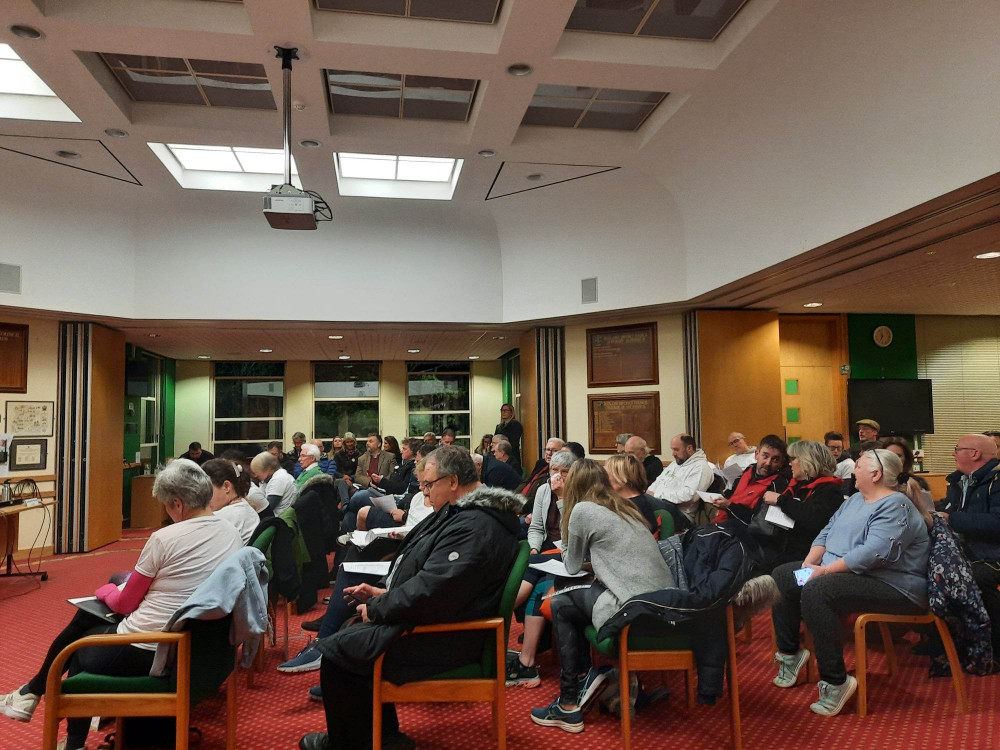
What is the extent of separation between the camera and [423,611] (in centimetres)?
273

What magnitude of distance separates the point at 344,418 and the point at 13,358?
7.00 meters

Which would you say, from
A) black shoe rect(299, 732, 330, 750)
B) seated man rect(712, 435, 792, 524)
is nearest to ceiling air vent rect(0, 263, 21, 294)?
black shoe rect(299, 732, 330, 750)

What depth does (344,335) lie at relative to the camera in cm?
1078

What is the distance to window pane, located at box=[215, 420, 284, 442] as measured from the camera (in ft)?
48.3

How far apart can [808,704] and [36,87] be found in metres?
7.11

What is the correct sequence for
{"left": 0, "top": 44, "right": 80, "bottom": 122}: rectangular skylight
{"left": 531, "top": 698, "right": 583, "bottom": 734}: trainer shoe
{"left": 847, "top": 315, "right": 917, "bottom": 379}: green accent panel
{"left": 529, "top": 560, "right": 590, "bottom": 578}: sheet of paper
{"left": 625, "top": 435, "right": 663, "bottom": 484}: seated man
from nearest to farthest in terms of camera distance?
{"left": 531, "top": 698, "right": 583, "bottom": 734}: trainer shoe
{"left": 529, "top": 560, "right": 590, "bottom": 578}: sheet of paper
{"left": 0, "top": 44, "right": 80, "bottom": 122}: rectangular skylight
{"left": 625, "top": 435, "right": 663, "bottom": 484}: seated man
{"left": 847, "top": 315, "right": 917, "bottom": 379}: green accent panel

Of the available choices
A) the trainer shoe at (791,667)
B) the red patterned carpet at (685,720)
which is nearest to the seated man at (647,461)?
the red patterned carpet at (685,720)

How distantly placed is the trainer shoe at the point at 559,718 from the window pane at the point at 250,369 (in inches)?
491

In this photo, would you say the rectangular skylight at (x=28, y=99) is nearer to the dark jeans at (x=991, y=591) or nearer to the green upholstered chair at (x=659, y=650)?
the green upholstered chair at (x=659, y=650)

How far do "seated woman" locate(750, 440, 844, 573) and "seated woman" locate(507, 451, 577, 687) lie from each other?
1.32 meters

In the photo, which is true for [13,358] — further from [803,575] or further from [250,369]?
[803,575]

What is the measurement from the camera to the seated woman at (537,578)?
3.89 metres

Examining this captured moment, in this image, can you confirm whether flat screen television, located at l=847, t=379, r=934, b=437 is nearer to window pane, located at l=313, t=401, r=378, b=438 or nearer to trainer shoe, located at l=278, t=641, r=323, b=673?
trainer shoe, located at l=278, t=641, r=323, b=673

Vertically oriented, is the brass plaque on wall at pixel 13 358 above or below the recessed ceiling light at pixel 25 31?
below
